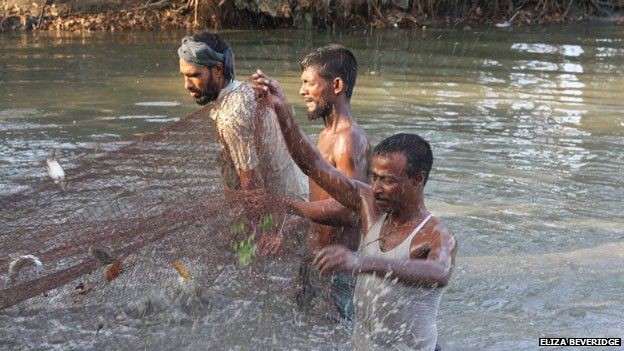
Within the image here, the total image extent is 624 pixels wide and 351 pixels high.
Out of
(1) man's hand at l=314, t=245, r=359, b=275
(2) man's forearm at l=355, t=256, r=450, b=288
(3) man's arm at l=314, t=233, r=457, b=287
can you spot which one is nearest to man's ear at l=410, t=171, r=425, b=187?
(3) man's arm at l=314, t=233, r=457, b=287

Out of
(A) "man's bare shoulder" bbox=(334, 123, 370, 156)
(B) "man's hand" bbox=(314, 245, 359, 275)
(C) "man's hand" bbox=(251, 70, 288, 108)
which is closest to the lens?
(B) "man's hand" bbox=(314, 245, 359, 275)

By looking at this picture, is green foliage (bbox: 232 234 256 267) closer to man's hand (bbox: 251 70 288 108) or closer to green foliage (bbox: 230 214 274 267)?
green foliage (bbox: 230 214 274 267)

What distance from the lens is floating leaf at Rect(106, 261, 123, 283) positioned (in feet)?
12.9

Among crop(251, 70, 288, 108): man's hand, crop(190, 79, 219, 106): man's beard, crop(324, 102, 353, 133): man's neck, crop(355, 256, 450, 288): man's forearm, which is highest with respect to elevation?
crop(251, 70, 288, 108): man's hand

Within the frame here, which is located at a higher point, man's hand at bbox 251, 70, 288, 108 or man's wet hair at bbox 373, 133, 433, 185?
man's hand at bbox 251, 70, 288, 108

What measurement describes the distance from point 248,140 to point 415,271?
4.00 feet

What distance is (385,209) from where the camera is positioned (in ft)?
10.7

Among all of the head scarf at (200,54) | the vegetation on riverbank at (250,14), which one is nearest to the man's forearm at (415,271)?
the head scarf at (200,54)

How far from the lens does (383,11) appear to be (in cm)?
1608

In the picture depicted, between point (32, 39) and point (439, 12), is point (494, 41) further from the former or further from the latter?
point (32, 39)

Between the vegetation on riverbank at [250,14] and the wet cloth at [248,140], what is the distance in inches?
439

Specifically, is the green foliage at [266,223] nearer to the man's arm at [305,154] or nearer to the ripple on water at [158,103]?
the man's arm at [305,154]

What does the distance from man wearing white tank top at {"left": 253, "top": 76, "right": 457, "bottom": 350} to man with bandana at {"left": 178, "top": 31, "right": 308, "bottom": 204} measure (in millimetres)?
724

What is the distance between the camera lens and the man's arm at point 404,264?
9.26ft
